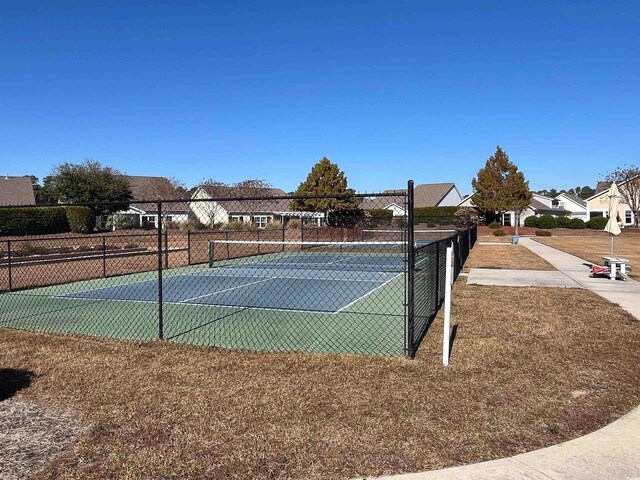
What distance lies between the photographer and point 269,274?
1758cm

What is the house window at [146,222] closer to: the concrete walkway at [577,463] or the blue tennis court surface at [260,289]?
the blue tennis court surface at [260,289]

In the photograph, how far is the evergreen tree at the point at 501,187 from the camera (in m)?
58.5

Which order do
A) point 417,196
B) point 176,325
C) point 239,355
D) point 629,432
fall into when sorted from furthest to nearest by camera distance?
point 417,196 < point 176,325 < point 239,355 < point 629,432

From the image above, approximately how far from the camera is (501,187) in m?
58.8

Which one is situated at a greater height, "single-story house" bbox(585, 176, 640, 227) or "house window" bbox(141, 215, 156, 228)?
"single-story house" bbox(585, 176, 640, 227)

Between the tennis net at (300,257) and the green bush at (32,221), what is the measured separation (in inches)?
731

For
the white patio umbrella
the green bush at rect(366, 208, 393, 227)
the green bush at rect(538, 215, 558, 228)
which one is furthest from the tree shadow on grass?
the green bush at rect(538, 215, 558, 228)

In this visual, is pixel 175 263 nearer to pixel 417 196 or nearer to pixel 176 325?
pixel 176 325

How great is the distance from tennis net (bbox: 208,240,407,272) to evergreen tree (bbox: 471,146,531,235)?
112 feet

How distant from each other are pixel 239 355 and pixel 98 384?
1.68 meters

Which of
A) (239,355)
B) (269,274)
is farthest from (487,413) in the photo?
(269,274)

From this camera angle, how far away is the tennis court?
7652 mm

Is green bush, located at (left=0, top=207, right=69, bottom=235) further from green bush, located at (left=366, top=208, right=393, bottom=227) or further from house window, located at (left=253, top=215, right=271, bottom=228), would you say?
green bush, located at (left=366, top=208, right=393, bottom=227)

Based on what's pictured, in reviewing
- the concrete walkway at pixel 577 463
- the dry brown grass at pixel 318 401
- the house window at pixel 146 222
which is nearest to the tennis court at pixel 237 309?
the dry brown grass at pixel 318 401
